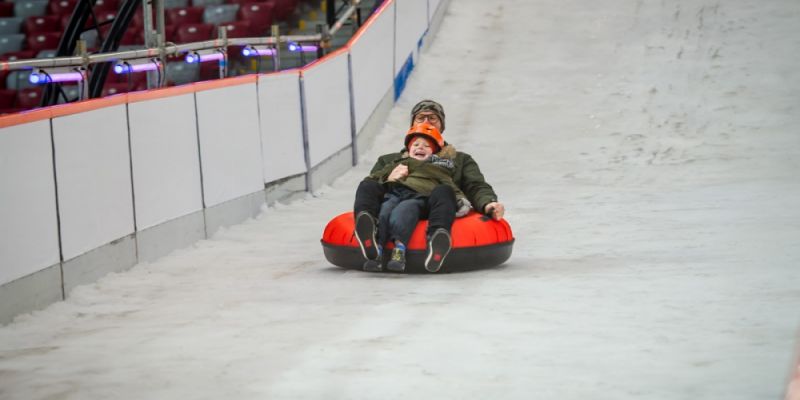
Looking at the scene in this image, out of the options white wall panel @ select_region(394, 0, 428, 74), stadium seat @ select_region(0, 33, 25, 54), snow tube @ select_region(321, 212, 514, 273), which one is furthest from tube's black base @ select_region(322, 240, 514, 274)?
stadium seat @ select_region(0, 33, 25, 54)

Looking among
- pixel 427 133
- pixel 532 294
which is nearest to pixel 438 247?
pixel 532 294

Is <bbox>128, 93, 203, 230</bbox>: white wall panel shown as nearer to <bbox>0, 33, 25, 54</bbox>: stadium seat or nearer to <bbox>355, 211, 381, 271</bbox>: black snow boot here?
<bbox>355, 211, 381, 271</bbox>: black snow boot

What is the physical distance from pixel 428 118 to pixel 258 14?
1119 centimetres

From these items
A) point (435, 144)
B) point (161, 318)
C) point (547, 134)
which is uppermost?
point (435, 144)

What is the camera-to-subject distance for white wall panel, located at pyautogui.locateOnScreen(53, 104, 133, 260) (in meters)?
6.95

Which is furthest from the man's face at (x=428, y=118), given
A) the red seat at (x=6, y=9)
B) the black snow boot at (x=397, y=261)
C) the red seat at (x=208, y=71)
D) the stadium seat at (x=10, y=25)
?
the red seat at (x=6, y=9)

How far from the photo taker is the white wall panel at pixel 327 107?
11656 millimetres

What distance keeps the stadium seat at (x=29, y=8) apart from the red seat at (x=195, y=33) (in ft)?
10.2

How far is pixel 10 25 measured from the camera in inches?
778

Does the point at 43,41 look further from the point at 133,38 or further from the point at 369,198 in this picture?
the point at 369,198

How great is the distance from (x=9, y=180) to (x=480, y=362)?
2.74 meters

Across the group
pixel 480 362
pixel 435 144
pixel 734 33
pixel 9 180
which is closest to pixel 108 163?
pixel 9 180

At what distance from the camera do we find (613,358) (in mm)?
4965

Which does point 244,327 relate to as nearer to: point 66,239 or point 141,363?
point 141,363
